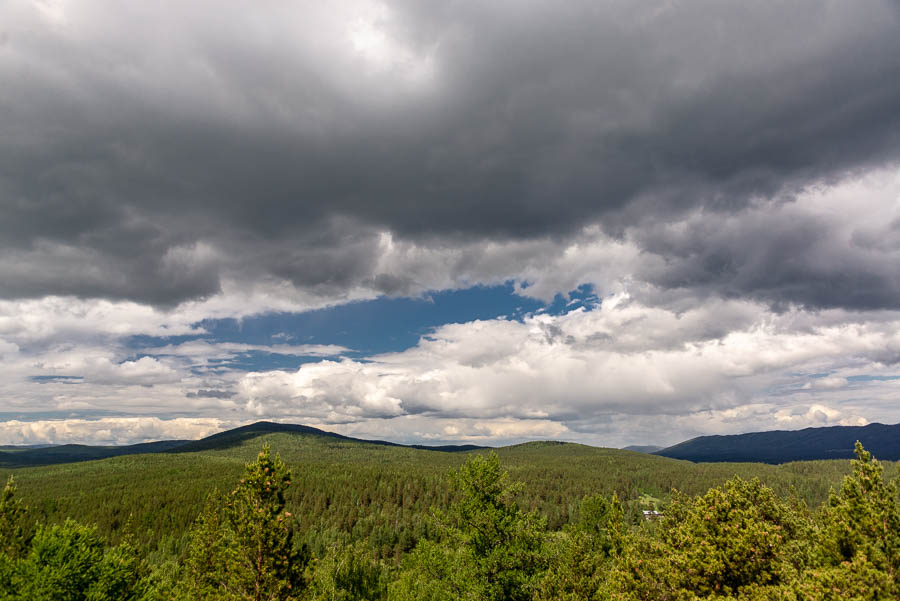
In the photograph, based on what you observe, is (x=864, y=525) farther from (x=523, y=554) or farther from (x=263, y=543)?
(x=263, y=543)

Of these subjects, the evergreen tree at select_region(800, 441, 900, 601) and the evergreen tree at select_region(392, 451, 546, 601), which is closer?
the evergreen tree at select_region(800, 441, 900, 601)

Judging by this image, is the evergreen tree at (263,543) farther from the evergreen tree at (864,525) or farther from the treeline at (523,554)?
the evergreen tree at (864,525)

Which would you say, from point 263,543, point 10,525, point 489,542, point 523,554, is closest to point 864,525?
point 523,554

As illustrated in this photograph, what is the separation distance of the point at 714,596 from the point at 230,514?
26.4 meters

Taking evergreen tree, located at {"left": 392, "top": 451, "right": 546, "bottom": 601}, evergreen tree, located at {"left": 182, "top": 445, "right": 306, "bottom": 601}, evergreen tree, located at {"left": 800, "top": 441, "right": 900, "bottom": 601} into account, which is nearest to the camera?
evergreen tree, located at {"left": 800, "top": 441, "right": 900, "bottom": 601}

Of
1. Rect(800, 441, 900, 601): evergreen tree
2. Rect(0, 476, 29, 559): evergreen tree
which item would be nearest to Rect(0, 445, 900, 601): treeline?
Rect(800, 441, 900, 601): evergreen tree

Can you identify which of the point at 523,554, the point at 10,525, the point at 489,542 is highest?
the point at 489,542

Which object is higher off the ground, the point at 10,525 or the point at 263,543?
the point at 263,543

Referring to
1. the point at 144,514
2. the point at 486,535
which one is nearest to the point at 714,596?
the point at 486,535

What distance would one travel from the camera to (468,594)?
25016 mm

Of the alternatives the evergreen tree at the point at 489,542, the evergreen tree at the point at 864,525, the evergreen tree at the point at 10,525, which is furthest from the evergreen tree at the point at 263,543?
the evergreen tree at the point at 10,525

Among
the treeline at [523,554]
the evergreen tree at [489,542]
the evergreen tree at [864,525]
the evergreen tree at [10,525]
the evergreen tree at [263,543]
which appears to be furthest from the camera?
the evergreen tree at [10,525]

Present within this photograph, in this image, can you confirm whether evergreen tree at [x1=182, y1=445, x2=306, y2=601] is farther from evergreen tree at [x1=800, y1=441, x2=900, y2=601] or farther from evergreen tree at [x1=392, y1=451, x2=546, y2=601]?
evergreen tree at [x1=800, y1=441, x2=900, y2=601]

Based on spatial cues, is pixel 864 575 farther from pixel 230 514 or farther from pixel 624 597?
pixel 230 514
